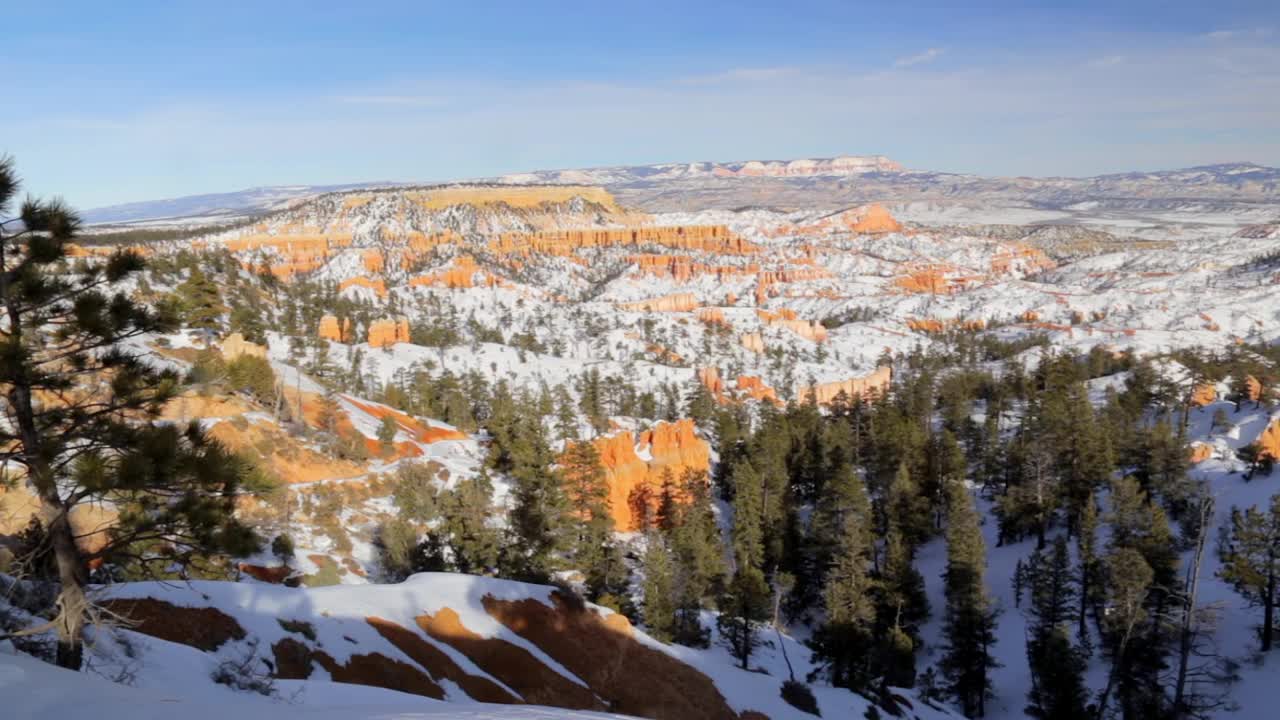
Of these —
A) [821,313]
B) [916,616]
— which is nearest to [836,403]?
[916,616]

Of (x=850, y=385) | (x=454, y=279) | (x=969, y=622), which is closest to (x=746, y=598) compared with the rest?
(x=969, y=622)

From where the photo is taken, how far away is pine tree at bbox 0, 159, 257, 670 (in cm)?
692

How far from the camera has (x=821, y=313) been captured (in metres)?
188

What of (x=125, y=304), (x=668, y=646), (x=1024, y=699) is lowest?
(x=1024, y=699)

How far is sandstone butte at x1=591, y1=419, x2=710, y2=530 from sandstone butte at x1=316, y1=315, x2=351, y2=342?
62.8 m

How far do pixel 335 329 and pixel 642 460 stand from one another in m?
67.6

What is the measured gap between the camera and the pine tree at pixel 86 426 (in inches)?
273

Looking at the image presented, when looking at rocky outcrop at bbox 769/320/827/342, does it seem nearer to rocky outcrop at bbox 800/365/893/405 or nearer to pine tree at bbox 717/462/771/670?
rocky outcrop at bbox 800/365/893/405

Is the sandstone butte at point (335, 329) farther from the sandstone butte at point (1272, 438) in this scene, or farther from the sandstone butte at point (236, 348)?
the sandstone butte at point (1272, 438)

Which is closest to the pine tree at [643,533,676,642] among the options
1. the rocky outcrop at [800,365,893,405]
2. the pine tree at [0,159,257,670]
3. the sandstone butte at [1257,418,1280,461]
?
the pine tree at [0,159,257,670]

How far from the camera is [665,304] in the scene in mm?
185500

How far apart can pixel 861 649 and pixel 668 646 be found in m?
9.23

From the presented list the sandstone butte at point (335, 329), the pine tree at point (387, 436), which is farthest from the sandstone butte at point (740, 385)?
the pine tree at point (387, 436)

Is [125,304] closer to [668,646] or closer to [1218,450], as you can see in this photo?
[668,646]
